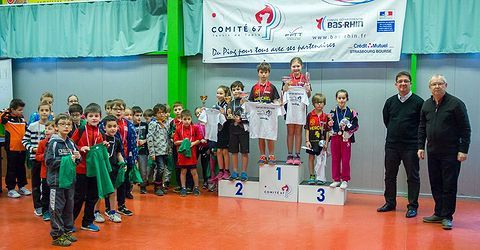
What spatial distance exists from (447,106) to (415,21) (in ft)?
6.65

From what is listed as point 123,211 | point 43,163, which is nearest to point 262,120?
point 123,211

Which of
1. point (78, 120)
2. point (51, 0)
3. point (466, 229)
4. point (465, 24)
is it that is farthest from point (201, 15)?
point (466, 229)

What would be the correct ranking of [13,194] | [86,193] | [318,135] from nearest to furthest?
1. [86,193]
2. [318,135]
3. [13,194]

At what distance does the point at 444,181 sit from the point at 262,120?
254 centimetres

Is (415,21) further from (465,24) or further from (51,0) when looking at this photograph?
(51,0)

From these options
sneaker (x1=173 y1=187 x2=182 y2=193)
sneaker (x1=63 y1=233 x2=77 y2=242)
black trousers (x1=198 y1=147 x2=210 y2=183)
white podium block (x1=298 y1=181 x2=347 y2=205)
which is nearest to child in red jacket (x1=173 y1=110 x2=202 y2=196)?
sneaker (x1=173 y1=187 x2=182 y2=193)

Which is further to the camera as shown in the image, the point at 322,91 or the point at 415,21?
the point at 322,91

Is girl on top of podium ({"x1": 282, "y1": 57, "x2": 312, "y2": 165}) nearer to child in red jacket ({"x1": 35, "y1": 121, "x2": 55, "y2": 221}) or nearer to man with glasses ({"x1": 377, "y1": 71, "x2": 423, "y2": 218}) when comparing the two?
man with glasses ({"x1": 377, "y1": 71, "x2": 423, "y2": 218})

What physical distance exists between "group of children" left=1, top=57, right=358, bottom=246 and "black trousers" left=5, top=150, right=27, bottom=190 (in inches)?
0.6

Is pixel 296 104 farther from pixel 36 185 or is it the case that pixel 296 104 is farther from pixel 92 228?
pixel 36 185

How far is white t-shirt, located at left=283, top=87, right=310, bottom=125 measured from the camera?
21.9 ft

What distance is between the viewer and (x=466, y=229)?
211 inches

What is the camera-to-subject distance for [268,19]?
24.8 feet

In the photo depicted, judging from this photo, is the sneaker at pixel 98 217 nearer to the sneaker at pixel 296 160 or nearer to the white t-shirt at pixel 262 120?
the white t-shirt at pixel 262 120
